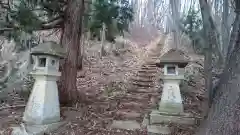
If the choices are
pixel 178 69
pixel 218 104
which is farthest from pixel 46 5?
pixel 218 104

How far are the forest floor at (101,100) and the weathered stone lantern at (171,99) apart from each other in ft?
0.94

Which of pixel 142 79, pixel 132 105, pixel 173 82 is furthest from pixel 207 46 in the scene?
pixel 142 79

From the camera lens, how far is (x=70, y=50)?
5402 mm

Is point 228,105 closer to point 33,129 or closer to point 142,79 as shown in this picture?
point 33,129

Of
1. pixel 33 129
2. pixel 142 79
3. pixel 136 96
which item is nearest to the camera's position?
pixel 33 129

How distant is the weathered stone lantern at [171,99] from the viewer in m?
4.41

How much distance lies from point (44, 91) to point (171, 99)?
2.53 meters

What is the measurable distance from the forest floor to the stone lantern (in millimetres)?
387

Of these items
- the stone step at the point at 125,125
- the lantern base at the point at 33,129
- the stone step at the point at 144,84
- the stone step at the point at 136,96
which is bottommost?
the stone step at the point at 125,125

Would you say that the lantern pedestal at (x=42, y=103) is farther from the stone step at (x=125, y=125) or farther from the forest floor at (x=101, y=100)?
the stone step at (x=125, y=125)

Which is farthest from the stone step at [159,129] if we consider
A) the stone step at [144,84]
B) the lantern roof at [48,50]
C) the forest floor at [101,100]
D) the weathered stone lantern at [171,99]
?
the stone step at [144,84]

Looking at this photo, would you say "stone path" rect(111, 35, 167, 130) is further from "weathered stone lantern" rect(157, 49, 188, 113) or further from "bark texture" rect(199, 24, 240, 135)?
"bark texture" rect(199, 24, 240, 135)

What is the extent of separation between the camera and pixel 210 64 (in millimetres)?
4059

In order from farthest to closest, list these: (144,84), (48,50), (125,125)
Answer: (144,84)
(125,125)
(48,50)
